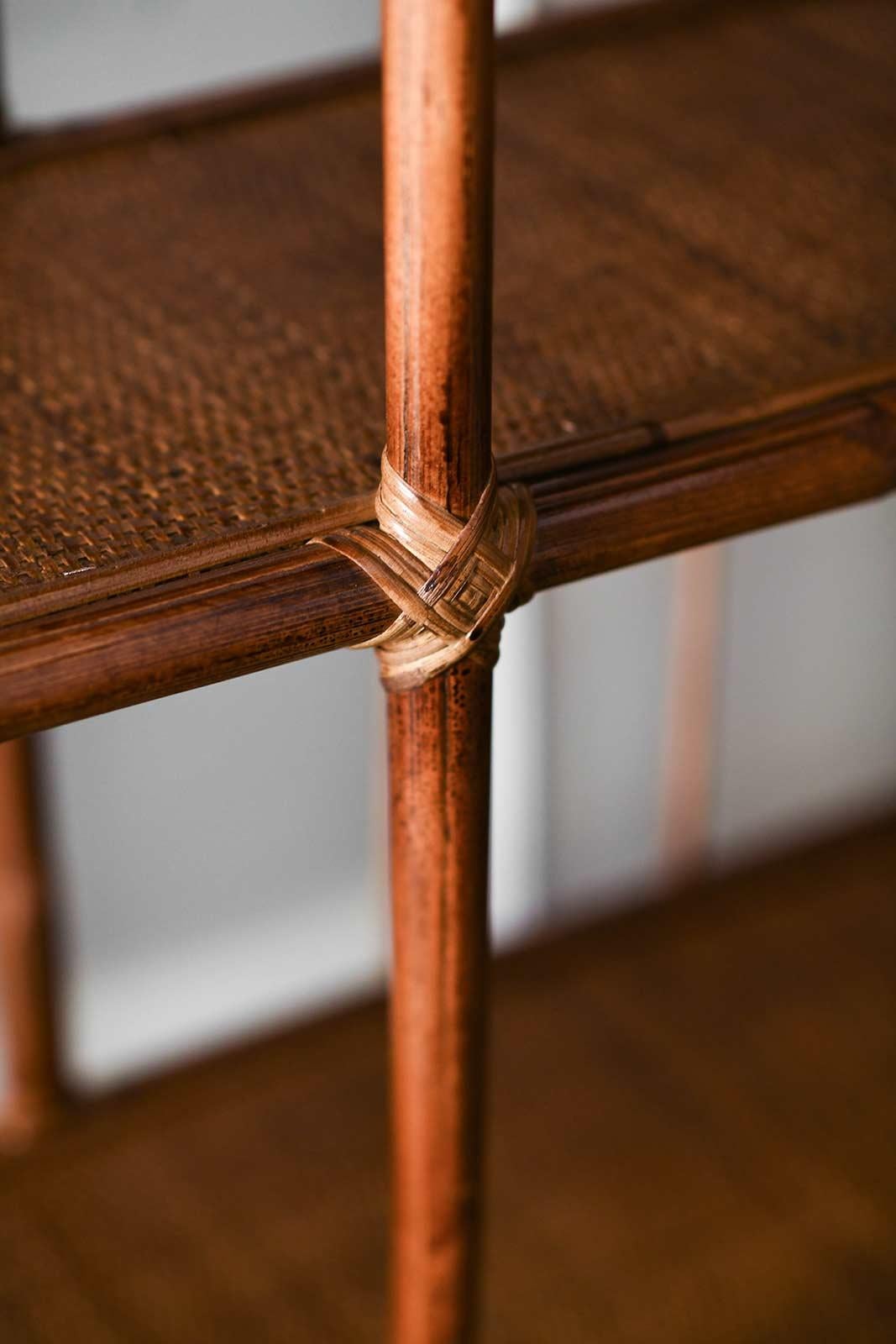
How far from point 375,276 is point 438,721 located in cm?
20

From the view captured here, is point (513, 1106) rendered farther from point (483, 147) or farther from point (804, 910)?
point (483, 147)

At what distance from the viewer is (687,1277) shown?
1026 millimetres

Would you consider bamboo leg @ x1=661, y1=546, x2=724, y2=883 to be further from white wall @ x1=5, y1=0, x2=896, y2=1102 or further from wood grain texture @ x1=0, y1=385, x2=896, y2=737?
wood grain texture @ x1=0, y1=385, x2=896, y2=737

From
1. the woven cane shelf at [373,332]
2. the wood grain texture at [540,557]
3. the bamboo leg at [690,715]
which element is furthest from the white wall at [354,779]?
the wood grain texture at [540,557]

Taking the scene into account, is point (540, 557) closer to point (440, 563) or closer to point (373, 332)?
point (440, 563)

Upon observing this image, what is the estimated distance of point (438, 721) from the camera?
421 millimetres

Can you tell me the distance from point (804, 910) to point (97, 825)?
57 centimetres

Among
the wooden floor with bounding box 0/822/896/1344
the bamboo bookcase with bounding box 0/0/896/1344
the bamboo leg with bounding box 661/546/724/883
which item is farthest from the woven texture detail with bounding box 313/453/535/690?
the bamboo leg with bounding box 661/546/724/883

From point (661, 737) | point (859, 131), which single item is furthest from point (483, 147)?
point (661, 737)

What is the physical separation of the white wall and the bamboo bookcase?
363mm

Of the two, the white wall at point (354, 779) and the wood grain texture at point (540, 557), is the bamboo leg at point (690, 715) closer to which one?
the white wall at point (354, 779)

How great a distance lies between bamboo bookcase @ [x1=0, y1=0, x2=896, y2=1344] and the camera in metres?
0.37

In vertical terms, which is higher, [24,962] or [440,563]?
[440,563]

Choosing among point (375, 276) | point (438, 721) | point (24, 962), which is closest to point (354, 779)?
point (24, 962)
